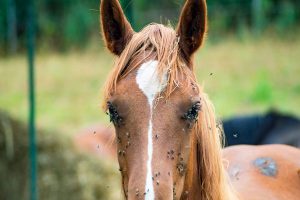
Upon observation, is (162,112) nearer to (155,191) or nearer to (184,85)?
(184,85)

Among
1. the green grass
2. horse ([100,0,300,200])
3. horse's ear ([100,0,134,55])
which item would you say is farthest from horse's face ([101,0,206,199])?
the green grass

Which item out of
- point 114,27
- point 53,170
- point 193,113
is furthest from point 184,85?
point 53,170

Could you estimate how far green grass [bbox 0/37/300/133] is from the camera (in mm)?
12992

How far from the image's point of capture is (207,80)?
13.7 m

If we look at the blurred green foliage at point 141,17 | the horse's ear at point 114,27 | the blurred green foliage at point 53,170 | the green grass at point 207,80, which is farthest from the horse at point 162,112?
the blurred green foliage at point 141,17

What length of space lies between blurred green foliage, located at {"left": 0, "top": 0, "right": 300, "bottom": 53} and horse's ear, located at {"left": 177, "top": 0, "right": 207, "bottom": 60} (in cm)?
1233

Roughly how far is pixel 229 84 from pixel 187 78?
1112 centimetres

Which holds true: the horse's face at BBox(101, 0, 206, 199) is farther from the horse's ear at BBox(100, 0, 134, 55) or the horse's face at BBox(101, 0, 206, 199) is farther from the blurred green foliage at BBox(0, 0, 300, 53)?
the blurred green foliage at BBox(0, 0, 300, 53)

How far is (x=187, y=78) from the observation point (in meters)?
3.05

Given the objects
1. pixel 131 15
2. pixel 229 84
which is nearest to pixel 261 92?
pixel 229 84

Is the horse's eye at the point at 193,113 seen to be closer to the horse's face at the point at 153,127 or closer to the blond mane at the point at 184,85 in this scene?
the horse's face at the point at 153,127

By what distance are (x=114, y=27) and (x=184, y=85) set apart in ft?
1.73

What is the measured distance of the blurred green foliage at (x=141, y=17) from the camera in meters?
16.8

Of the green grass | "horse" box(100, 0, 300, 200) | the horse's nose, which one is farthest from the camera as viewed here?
the green grass
